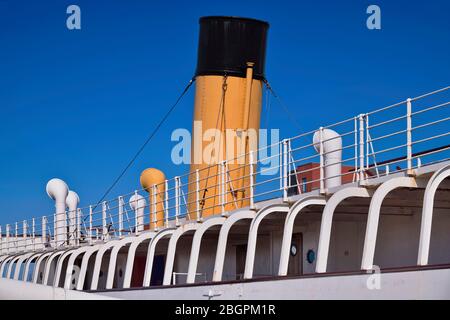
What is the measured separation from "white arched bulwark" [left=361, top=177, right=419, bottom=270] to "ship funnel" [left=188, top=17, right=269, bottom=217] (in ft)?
31.1

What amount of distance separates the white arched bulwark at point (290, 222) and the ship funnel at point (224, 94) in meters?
7.50

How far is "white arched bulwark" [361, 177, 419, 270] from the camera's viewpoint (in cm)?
1229

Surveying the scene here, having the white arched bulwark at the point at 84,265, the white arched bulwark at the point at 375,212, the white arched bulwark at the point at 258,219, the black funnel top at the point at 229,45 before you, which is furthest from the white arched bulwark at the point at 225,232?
the white arched bulwark at the point at 84,265

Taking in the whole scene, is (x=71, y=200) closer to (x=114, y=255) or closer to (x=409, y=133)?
(x=114, y=255)

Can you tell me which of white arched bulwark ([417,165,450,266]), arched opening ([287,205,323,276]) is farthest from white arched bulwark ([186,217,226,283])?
white arched bulwark ([417,165,450,266])

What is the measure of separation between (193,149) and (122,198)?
2.12 meters

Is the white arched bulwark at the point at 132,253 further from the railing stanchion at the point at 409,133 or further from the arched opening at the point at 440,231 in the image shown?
the railing stanchion at the point at 409,133

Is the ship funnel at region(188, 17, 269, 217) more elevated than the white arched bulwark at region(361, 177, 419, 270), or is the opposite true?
the ship funnel at region(188, 17, 269, 217)

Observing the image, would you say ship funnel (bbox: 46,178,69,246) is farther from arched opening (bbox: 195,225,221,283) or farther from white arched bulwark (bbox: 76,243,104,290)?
arched opening (bbox: 195,225,221,283)

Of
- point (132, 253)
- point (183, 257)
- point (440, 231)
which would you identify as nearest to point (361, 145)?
point (440, 231)

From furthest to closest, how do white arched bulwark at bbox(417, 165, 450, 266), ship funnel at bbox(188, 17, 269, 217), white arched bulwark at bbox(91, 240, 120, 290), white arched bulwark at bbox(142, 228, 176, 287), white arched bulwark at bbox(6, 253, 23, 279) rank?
white arched bulwark at bbox(6, 253, 23, 279) < white arched bulwark at bbox(91, 240, 120, 290) < ship funnel at bbox(188, 17, 269, 217) < white arched bulwark at bbox(142, 228, 176, 287) < white arched bulwark at bbox(417, 165, 450, 266)

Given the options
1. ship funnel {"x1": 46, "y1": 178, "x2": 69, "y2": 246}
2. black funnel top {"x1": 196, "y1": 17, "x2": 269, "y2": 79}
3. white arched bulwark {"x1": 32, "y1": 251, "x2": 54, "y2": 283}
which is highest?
black funnel top {"x1": 196, "y1": 17, "x2": 269, "y2": 79}

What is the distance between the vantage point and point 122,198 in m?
22.8
